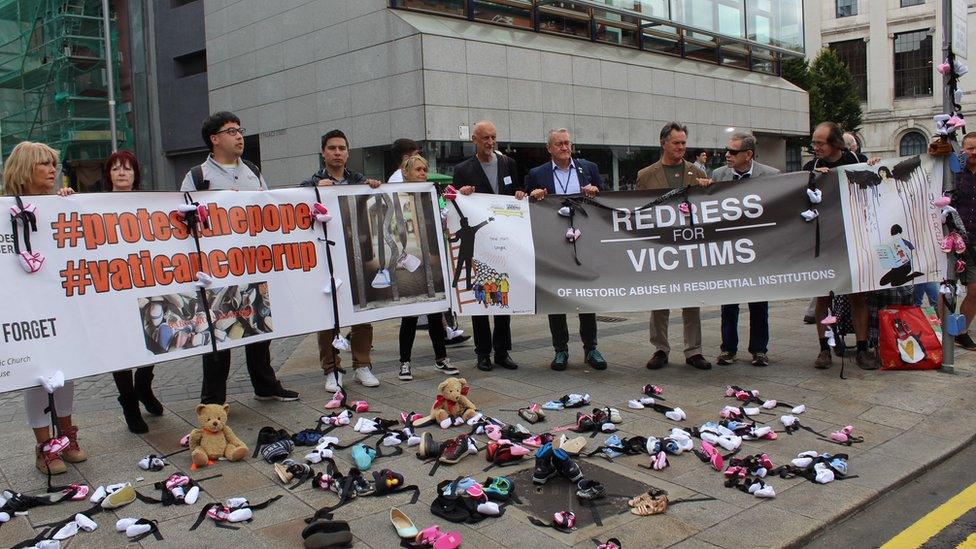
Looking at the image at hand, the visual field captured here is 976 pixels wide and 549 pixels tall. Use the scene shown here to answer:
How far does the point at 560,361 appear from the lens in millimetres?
7164

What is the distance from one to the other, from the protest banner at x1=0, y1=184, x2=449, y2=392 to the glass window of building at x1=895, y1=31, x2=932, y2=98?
6237cm

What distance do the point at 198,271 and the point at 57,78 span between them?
2672cm

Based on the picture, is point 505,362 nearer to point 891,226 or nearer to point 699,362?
point 699,362

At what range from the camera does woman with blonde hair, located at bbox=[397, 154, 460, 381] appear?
690cm

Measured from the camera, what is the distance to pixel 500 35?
→ 18062 mm

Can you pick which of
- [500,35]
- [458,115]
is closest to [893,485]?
[458,115]

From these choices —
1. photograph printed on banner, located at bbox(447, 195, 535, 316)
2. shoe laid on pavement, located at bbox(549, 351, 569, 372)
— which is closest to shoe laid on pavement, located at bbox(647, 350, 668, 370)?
shoe laid on pavement, located at bbox(549, 351, 569, 372)

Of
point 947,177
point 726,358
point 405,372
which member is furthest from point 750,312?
point 405,372

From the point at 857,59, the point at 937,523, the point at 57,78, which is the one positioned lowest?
the point at 937,523

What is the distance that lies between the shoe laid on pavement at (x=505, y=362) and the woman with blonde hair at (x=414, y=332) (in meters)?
0.44

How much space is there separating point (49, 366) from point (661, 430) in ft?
12.9

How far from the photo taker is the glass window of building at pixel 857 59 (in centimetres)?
5997

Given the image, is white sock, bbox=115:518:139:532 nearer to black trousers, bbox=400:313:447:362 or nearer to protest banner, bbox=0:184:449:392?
protest banner, bbox=0:184:449:392

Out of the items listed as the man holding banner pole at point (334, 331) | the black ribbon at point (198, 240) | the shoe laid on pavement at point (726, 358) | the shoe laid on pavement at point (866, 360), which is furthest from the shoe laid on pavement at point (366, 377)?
the shoe laid on pavement at point (866, 360)
